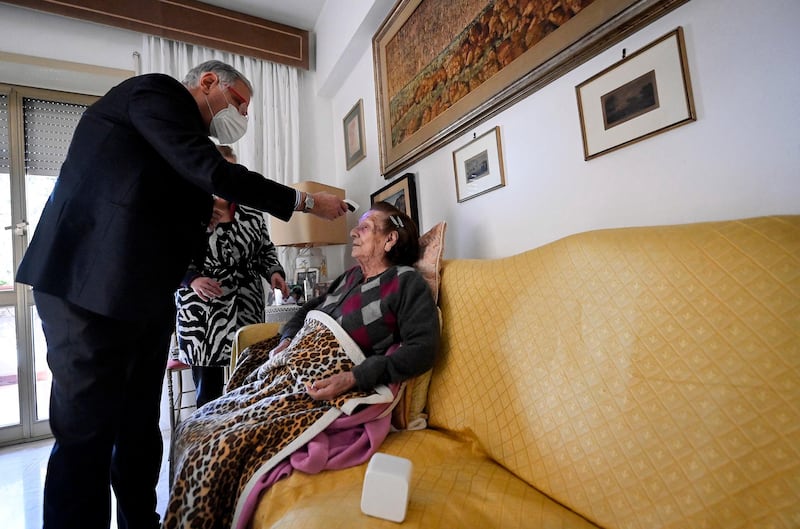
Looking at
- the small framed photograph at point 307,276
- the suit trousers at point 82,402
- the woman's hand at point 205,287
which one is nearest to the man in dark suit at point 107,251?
the suit trousers at point 82,402

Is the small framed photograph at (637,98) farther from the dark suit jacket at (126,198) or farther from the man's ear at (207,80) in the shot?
the man's ear at (207,80)

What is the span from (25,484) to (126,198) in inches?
82.8

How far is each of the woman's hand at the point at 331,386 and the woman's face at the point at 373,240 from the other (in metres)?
0.48

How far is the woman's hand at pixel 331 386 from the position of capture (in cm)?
97

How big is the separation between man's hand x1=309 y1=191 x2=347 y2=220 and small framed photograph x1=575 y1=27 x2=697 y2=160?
2.66 ft

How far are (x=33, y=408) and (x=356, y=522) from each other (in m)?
3.31

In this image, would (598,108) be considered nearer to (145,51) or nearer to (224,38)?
(224,38)

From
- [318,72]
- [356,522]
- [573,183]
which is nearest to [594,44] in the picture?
[573,183]

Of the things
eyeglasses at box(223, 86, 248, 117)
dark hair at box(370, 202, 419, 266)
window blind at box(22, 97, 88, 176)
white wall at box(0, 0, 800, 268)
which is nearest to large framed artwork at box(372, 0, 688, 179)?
white wall at box(0, 0, 800, 268)

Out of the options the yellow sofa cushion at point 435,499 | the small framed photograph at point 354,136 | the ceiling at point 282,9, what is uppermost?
the ceiling at point 282,9

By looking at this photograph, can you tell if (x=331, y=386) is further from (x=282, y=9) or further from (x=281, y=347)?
(x=282, y=9)

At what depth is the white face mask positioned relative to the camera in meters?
1.29

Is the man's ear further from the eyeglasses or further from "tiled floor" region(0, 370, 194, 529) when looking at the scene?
"tiled floor" region(0, 370, 194, 529)

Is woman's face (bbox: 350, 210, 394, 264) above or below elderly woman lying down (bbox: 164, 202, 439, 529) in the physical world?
above
